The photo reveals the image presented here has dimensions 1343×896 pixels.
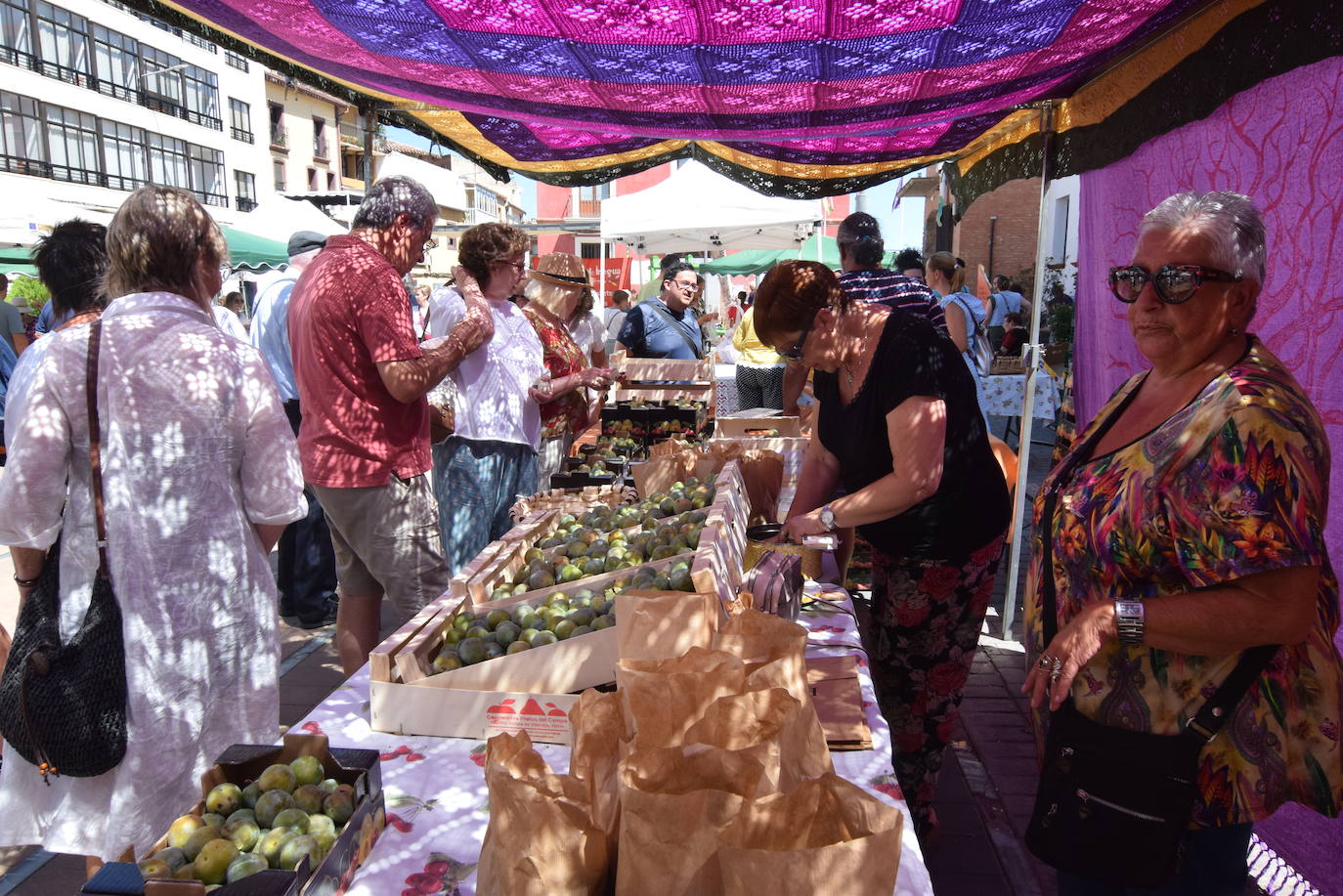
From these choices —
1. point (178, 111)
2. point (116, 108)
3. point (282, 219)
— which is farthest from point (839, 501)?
point (178, 111)

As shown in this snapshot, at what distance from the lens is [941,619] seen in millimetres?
2494

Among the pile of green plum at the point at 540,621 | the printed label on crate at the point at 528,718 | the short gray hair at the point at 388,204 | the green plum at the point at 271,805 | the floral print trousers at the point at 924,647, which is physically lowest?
the floral print trousers at the point at 924,647

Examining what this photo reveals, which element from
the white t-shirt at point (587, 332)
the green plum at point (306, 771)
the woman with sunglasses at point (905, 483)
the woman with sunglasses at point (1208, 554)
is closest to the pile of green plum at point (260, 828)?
the green plum at point (306, 771)

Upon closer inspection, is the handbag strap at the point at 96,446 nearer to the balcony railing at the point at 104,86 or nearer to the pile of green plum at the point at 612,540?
the pile of green plum at the point at 612,540

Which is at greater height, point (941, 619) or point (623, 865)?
point (623, 865)

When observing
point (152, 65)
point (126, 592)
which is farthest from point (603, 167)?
point (152, 65)

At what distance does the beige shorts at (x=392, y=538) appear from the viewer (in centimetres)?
279

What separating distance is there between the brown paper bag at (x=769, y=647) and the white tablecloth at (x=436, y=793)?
22cm

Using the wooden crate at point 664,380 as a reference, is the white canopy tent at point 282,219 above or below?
above

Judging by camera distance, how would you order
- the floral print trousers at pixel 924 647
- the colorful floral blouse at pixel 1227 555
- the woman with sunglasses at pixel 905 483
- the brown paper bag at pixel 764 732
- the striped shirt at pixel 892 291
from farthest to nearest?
the striped shirt at pixel 892 291 < the floral print trousers at pixel 924 647 < the woman with sunglasses at pixel 905 483 < the colorful floral blouse at pixel 1227 555 < the brown paper bag at pixel 764 732

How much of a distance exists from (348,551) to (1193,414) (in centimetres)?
255

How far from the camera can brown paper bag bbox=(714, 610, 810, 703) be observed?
1.25 m

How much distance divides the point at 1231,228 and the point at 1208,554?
0.61 metres

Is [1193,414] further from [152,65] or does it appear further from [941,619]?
[152,65]
